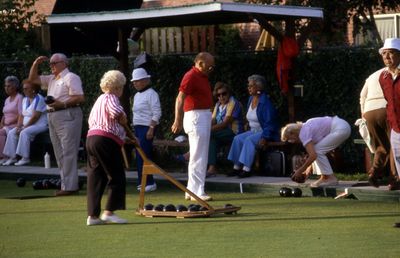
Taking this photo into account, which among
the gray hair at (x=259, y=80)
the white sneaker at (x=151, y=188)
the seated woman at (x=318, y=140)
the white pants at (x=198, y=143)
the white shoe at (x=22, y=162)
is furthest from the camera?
the white shoe at (x=22, y=162)

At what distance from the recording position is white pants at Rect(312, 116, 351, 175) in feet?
49.4

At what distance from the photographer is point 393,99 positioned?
457 inches

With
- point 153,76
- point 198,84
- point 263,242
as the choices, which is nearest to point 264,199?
point 198,84

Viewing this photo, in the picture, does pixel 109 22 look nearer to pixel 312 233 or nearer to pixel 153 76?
pixel 153 76

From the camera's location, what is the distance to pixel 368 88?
578 inches

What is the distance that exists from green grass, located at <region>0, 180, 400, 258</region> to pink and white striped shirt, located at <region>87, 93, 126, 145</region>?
95 cm

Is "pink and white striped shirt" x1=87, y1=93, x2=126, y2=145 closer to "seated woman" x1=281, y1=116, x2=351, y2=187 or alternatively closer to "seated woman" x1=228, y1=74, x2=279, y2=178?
"seated woman" x1=281, y1=116, x2=351, y2=187

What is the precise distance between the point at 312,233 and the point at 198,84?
11.5 ft

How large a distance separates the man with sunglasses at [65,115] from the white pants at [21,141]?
4987 mm

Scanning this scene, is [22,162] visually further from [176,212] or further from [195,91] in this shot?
[176,212]

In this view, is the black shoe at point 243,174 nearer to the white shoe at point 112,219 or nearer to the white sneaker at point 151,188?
the white sneaker at point 151,188

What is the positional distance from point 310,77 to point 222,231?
6851 mm

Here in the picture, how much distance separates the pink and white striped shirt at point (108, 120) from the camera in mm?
12344

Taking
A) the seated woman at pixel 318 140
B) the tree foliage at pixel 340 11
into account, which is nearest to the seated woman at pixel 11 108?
the tree foliage at pixel 340 11
